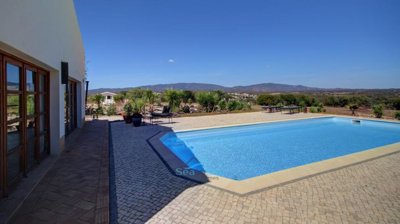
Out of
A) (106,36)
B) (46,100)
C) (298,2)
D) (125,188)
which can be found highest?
(298,2)

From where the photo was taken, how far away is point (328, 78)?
4600cm

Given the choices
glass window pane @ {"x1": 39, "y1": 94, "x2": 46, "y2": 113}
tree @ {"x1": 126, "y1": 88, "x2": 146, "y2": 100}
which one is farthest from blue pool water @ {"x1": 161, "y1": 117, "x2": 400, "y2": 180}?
tree @ {"x1": 126, "y1": 88, "x2": 146, "y2": 100}

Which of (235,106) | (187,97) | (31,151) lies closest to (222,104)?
(235,106)

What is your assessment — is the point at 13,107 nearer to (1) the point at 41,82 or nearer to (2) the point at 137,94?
(1) the point at 41,82

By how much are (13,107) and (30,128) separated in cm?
108

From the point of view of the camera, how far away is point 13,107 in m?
3.83

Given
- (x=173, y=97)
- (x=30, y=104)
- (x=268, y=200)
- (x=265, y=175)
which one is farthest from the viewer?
(x=173, y=97)

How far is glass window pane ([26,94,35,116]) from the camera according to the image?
447 cm

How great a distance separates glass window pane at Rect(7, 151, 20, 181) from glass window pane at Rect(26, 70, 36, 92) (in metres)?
1.37

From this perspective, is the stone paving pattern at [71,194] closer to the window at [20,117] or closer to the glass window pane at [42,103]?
the window at [20,117]

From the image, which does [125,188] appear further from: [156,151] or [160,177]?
[156,151]

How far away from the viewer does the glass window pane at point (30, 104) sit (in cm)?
447

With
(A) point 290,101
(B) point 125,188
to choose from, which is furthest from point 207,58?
(B) point 125,188

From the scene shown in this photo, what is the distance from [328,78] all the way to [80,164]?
50778 mm
